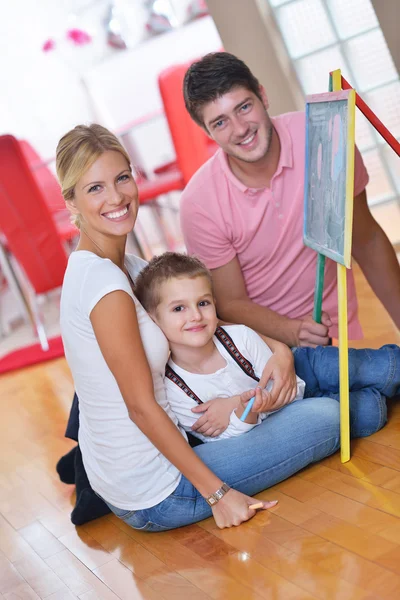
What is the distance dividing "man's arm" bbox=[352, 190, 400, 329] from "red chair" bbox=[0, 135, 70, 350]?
7.26 feet

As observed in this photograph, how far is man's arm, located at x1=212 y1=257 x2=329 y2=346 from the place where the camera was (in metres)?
2.34

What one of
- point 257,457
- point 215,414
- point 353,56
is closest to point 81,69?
point 353,56

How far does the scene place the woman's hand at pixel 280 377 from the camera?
209cm

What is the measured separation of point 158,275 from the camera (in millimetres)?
2072

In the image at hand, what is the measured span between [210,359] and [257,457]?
280mm

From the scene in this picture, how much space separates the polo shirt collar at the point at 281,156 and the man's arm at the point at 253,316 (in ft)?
0.75

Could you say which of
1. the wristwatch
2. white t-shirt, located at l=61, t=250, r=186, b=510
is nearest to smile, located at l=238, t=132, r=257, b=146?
white t-shirt, located at l=61, t=250, r=186, b=510

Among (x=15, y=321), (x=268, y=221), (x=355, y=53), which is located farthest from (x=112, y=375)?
(x=15, y=321)

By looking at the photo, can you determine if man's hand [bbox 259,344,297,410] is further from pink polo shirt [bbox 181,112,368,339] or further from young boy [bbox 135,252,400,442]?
pink polo shirt [bbox 181,112,368,339]

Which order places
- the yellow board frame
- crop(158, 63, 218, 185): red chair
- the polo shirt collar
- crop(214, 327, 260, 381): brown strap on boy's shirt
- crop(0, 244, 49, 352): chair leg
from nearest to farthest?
1. the yellow board frame
2. crop(214, 327, 260, 381): brown strap on boy's shirt
3. the polo shirt collar
4. crop(158, 63, 218, 185): red chair
5. crop(0, 244, 49, 352): chair leg

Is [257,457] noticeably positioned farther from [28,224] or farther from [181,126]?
[181,126]

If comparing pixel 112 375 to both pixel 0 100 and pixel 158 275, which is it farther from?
pixel 0 100

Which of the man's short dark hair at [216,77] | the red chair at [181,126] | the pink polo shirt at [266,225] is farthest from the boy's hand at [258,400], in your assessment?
the red chair at [181,126]

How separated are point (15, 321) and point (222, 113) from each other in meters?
3.61
